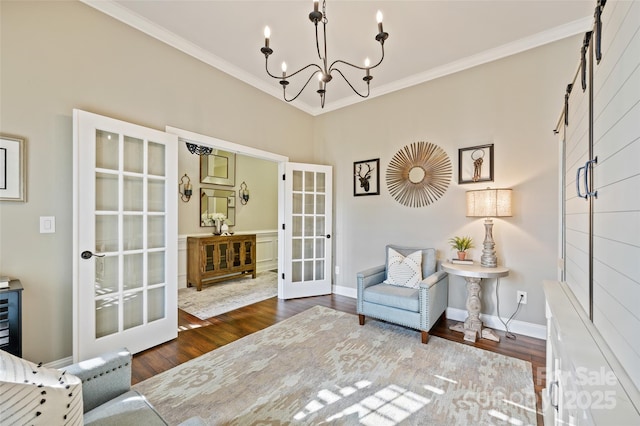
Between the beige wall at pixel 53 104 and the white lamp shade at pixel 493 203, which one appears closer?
the beige wall at pixel 53 104

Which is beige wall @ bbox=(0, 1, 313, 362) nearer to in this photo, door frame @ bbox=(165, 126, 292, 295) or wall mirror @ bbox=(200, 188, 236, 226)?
door frame @ bbox=(165, 126, 292, 295)

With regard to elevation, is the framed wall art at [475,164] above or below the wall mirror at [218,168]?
below

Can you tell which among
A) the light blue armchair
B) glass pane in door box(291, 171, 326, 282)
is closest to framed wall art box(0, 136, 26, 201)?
glass pane in door box(291, 171, 326, 282)

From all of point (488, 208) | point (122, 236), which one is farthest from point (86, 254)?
point (488, 208)

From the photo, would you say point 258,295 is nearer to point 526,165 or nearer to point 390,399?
point 390,399

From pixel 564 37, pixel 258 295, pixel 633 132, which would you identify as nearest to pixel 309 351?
pixel 258 295

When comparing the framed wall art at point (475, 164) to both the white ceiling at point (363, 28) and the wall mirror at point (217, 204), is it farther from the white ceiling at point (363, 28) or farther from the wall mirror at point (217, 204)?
the wall mirror at point (217, 204)

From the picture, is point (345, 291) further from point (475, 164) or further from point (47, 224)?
point (47, 224)

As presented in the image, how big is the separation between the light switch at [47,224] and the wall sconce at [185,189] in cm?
264

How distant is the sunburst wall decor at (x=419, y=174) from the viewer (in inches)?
129

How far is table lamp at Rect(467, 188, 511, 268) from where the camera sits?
2.66m

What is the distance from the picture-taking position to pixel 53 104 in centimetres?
210

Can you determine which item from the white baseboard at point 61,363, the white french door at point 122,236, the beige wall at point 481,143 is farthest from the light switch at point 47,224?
the beige wall at point 481,143

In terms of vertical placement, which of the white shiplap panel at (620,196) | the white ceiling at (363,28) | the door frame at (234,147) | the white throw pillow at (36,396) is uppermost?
the white ceiling at (363,28)
